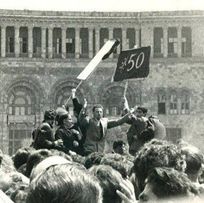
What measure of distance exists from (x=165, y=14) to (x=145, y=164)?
46.4m

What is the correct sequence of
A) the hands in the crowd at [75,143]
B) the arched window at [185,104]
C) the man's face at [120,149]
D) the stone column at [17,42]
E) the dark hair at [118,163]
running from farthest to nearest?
the stone column at [17,42] < the arched window at [185,104] < the hands in the crowd at [75,143] < the man's face at [120,149] < the dark hair at [118,163]

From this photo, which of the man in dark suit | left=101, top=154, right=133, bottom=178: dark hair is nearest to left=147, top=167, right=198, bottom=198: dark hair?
left=101, top=154, right=133, bottom=178: dark hair

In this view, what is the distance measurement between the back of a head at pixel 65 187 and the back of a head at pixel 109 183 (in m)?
1.76

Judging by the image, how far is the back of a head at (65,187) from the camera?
11.0 ft

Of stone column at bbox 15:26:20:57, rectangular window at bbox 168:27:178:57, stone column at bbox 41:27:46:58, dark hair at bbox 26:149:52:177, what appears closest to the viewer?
dark hair at bbox 26:149:52:177

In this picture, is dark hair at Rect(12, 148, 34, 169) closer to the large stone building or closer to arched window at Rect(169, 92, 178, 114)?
the large stone building

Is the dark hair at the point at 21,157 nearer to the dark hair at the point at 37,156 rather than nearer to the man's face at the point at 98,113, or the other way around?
the dark hair at the point at 37,156

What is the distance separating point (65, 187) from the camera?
3357mm

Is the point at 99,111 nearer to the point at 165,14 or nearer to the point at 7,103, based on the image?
the point at 7,103

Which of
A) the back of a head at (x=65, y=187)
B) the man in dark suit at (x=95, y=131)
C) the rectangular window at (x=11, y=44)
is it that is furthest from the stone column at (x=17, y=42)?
the back of a head at (x=65, y=187)

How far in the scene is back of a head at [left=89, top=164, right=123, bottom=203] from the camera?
5285 millimetres

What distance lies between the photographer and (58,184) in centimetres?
336

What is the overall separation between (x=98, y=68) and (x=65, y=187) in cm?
4705

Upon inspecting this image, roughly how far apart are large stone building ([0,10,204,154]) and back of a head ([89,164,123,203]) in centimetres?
4255
